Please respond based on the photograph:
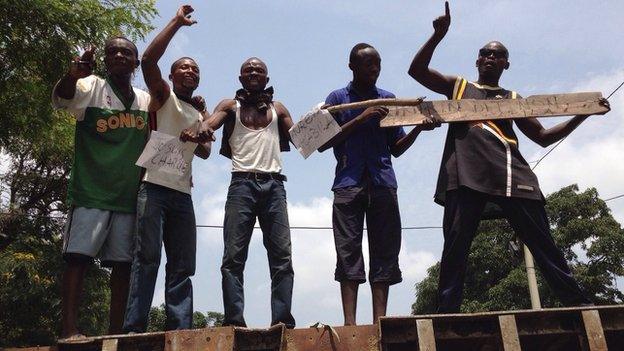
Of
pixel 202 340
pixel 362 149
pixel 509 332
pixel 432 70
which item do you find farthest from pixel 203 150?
pixel 509 332

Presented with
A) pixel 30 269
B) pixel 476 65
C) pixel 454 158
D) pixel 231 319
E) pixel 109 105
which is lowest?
pixel 231 319

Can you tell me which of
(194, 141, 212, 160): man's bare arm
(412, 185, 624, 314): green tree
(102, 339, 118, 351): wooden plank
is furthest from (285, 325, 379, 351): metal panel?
(412, 185, 624, 314): green tree

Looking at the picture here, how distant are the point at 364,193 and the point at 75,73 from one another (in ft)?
7.12

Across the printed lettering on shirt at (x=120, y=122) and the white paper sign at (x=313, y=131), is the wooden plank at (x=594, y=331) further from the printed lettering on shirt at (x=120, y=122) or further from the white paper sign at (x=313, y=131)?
the printed lettering on shirt at (x=120, y=122)

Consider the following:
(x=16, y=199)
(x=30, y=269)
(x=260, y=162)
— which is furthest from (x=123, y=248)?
(x=16, y=199)

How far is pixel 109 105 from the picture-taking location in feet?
14.5

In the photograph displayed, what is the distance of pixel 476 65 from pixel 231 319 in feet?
8.99

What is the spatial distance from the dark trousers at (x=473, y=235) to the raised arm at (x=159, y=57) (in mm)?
2219

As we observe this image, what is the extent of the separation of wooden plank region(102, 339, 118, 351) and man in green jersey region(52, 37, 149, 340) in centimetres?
52

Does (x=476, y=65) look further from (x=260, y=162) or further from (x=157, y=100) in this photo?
(x=157, y=100)

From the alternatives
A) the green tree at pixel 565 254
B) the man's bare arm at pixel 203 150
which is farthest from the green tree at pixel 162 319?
the man's bare arm at pixel 203 150

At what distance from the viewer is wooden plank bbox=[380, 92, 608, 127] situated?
15.0 feet

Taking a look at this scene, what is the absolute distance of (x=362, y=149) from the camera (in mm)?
4746

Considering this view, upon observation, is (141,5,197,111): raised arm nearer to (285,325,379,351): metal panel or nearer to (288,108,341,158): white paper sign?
(288,108,341,158): white paper sign
